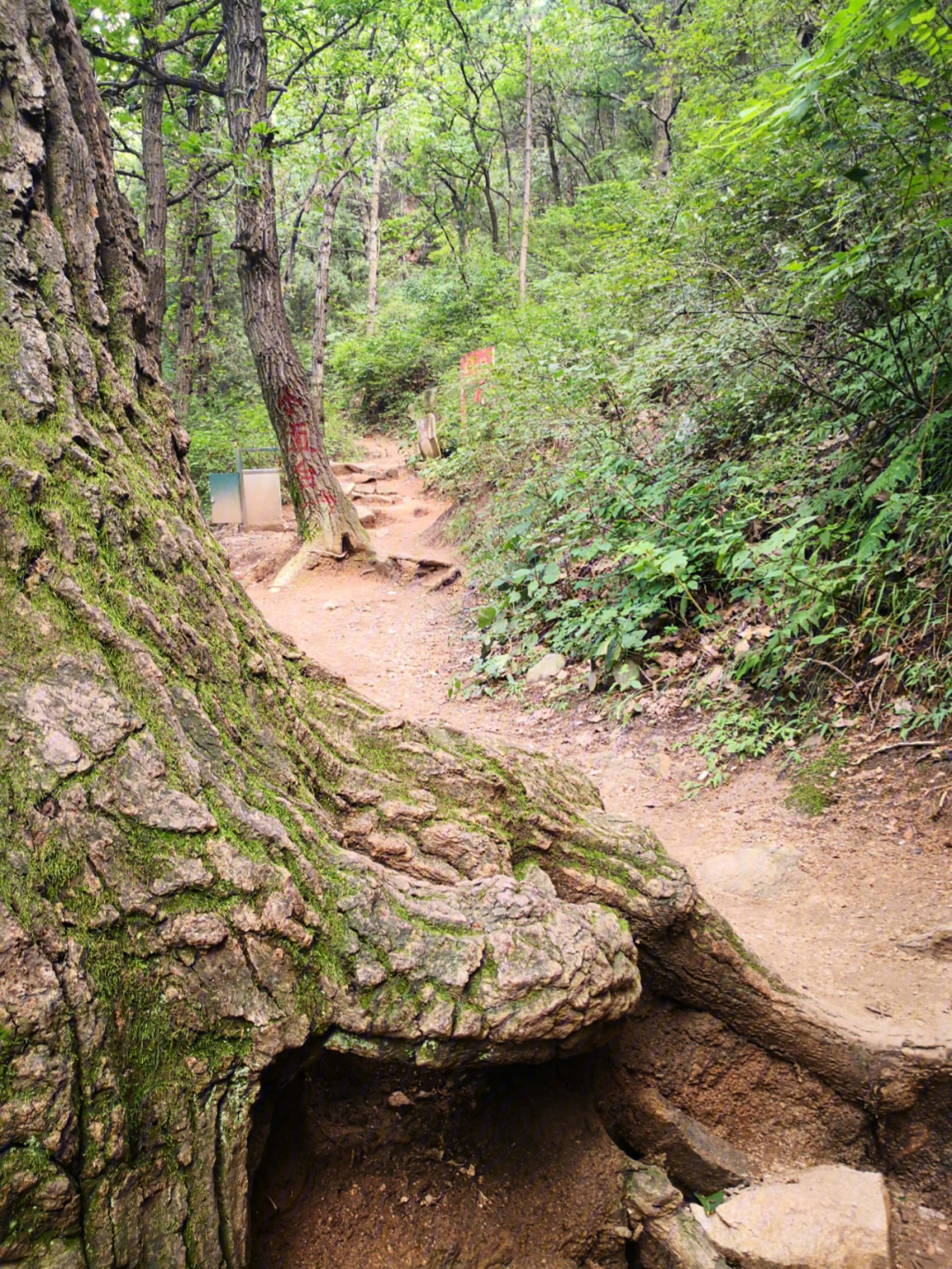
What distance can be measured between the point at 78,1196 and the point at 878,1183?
7.33 feet

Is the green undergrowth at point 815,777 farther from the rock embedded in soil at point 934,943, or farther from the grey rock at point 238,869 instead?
the grey rock at point 238,869

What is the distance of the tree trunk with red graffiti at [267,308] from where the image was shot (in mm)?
8844

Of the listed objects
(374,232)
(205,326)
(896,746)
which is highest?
(374,232)

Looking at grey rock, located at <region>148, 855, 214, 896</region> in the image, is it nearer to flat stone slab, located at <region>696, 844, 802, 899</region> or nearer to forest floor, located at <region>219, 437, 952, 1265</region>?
forest floor, located at <region>219, 437, 952, 1265</region>

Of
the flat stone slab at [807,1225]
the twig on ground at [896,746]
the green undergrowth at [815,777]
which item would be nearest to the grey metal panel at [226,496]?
the green undergrowth at [815,777]

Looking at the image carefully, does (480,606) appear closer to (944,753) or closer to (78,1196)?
(944,753)

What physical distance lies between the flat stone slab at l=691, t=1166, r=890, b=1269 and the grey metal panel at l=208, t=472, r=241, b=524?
12800mm

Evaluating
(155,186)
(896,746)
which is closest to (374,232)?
(155,186)

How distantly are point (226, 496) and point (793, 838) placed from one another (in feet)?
38.3

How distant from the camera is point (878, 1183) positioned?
227cm

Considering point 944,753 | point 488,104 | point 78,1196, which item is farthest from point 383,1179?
point 488,104

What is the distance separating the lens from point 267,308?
953cm

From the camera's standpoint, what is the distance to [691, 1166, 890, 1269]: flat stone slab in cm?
207

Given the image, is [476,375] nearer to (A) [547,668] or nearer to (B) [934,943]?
(A) [547,668]
